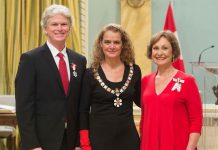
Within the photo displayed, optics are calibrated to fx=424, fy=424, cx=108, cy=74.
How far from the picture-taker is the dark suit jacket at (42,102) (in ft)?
7.97

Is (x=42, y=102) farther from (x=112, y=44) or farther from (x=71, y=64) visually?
(x=112, y=44)

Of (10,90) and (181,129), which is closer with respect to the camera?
(181,129)

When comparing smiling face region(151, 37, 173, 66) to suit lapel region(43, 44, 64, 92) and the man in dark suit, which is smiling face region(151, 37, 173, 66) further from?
suit lapel region(43, 44, 64, 92)

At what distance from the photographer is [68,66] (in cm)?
259

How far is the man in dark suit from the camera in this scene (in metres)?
2.43

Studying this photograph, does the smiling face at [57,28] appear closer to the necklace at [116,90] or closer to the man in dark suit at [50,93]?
the man in dark suit at [50,93]

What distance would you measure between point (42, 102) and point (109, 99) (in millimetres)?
398

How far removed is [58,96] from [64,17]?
0.47 m

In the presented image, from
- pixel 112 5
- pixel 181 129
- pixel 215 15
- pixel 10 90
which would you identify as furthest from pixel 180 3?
pixel 181 129

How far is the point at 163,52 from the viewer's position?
2.58 metres

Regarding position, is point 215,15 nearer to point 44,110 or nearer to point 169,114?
point 169,114

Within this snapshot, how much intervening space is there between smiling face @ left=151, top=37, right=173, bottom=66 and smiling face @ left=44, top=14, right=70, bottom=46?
1.86 ft

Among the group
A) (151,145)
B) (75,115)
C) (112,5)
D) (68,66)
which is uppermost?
(112,5)

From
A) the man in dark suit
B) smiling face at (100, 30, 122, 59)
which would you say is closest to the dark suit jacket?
the man in dark suit
